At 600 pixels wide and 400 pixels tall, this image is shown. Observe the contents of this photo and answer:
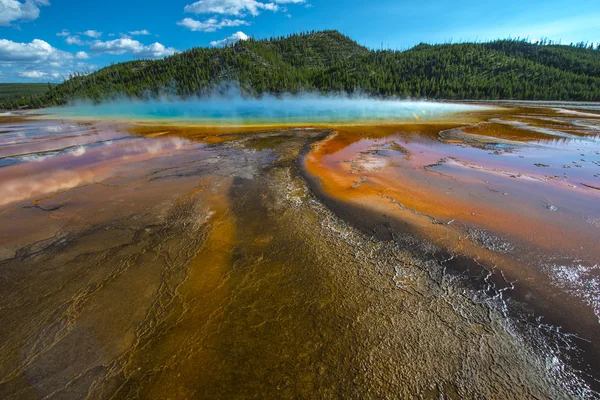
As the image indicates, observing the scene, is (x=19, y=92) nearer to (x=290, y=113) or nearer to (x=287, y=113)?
(x=287, y=113)

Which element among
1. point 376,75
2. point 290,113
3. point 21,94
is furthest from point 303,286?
point 21,94

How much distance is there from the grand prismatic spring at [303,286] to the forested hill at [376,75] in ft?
232

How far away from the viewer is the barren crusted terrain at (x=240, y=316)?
2.79 m

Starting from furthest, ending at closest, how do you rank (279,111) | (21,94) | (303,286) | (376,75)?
(21,94) → (376,75) → (279,111) → (303,286)

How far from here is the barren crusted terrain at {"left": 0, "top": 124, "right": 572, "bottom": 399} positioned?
2.79m

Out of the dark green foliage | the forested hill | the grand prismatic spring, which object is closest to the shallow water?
the forested hill

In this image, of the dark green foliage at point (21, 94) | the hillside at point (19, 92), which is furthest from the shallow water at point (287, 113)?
the hillside at point (19, 92)

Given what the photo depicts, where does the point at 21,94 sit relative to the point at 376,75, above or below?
below

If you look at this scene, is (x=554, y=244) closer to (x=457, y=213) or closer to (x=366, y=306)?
(x=457, y=213)

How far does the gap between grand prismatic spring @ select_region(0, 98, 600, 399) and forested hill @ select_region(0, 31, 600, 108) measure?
70694mm

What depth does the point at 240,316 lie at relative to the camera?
3.60 metres

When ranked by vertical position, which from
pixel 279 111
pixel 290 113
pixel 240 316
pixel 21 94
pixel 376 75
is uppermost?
pixel 376 75

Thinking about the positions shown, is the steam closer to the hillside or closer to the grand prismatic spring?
the grand prismatic spring

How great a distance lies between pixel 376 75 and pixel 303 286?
3656 inches
